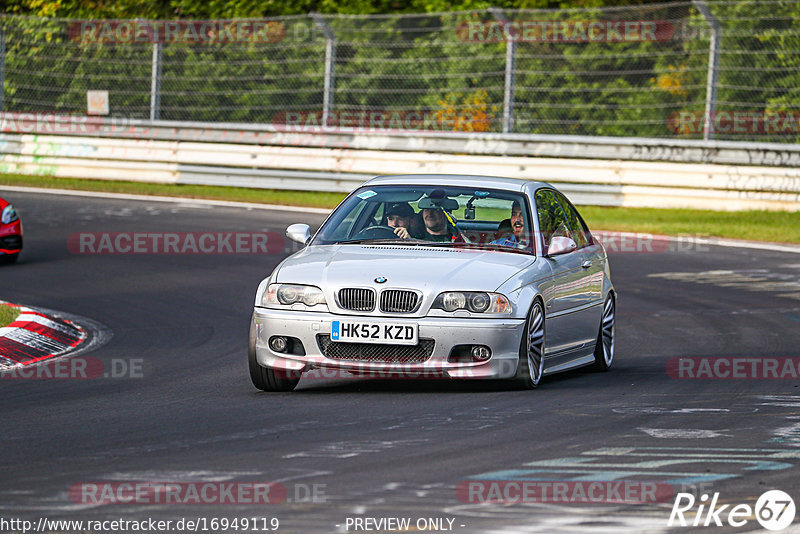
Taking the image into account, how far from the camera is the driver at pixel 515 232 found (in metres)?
9.84

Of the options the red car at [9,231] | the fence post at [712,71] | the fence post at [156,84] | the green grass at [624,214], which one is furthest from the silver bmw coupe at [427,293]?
the fence post at [156,84]

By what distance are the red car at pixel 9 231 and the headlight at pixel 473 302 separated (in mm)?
9332

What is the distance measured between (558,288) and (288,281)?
1952 mm

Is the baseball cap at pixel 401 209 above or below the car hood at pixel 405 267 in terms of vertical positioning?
above

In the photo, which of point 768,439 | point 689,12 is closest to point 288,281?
point 768,439

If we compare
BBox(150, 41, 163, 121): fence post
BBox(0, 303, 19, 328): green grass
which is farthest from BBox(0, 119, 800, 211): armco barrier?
BBox(0, 303, 19, 328): green grass

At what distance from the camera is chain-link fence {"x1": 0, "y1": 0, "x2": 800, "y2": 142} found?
23.1 metres

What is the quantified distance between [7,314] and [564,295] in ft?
16.4

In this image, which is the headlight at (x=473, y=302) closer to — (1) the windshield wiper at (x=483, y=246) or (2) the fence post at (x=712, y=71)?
(1) the windshield wiper at (x=483, y=246)

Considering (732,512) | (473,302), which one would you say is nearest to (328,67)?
(473,302)

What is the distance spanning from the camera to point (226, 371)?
10.2m

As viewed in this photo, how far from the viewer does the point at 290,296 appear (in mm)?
8945

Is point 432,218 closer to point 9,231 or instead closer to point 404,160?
point 9,231

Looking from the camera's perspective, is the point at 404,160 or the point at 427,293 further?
the point at 404,160
